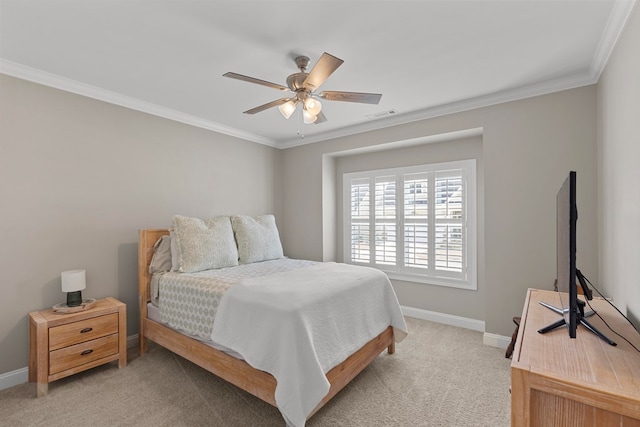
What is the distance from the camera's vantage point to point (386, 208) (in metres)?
4.16

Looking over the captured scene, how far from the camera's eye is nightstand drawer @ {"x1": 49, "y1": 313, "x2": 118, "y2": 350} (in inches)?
88.4

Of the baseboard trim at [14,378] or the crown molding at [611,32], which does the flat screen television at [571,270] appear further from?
the baseboard trim at [14,378]

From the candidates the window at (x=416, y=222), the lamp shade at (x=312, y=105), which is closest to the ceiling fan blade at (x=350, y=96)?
the lamp shade at (x=312, y=105)

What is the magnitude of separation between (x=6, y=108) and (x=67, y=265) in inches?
53.4

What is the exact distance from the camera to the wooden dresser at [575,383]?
969mm

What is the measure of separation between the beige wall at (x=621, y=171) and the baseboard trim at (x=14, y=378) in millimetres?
4176

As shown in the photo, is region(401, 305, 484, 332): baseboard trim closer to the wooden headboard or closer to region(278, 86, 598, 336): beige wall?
region(278, 86, 598, 336): beige wall

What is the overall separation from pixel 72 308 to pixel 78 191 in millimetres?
1044

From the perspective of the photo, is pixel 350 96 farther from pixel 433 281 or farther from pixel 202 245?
pixel 433 281

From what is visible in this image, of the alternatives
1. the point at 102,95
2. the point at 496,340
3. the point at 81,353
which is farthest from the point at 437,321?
the point at 102,95

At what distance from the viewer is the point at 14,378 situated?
7.71 ft

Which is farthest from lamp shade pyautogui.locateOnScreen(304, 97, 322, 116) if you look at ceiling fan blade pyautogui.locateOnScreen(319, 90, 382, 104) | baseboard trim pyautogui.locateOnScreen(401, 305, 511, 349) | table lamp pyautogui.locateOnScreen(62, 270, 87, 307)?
baseboard trim pyautogui.locateOnScreen(401, 305, 511, 349)

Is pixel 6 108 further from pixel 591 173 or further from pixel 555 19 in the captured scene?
pixel 591 173

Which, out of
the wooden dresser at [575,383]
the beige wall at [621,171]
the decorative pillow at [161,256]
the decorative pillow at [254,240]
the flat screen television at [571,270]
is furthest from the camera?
the decorative pillow at [254,240]
